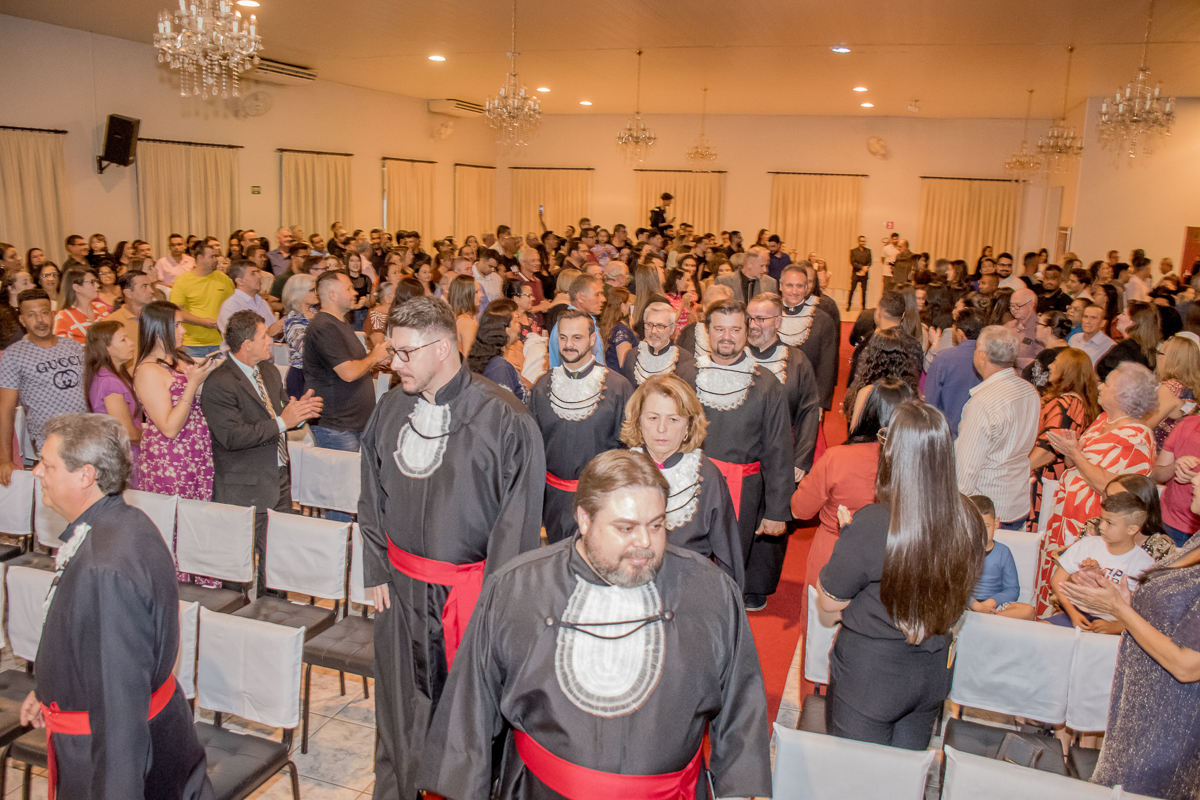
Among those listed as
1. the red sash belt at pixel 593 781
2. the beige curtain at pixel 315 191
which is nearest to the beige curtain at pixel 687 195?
the beige curtain at pixel 315 191

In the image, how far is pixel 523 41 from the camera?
33.8 feet

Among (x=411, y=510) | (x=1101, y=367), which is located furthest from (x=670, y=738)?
(x=1101, y=367)

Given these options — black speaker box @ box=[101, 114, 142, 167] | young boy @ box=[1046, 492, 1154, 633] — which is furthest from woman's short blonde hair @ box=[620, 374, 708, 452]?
black speaker box @ box=[101, 114, 142, 167]

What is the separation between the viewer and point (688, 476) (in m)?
3.19

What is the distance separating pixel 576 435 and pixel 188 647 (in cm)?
194

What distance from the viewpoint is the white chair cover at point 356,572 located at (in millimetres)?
3770

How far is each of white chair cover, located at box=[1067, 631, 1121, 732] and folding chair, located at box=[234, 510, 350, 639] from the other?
2.92 m

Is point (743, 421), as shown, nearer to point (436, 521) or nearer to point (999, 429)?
point (999, 429)

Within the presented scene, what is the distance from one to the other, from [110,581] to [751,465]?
2.91 meters

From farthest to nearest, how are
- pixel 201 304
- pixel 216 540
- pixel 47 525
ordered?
pixel 201 304 → pixel 47 525 → pixel 216 540

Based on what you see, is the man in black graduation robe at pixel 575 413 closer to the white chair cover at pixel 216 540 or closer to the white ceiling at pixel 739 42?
the white chair cover at pixel 216 540

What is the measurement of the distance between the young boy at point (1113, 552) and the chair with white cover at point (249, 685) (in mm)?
2909

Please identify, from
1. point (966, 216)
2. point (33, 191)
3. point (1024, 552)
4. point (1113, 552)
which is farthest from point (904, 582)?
point (966, 216)

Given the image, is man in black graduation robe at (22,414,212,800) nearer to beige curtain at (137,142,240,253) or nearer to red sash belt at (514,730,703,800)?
red sash belt at (514,730,703,800)
